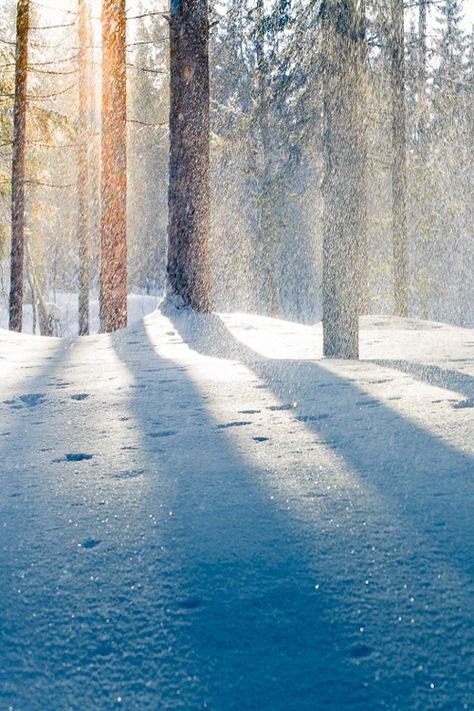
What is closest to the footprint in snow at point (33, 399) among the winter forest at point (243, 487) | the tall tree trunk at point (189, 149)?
the winter forest at point (243, 487)

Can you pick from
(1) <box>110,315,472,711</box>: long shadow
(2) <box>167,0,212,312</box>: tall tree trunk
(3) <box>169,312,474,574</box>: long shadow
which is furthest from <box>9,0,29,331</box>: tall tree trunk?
(1) <box>110,315,472,711</box>: long shadow

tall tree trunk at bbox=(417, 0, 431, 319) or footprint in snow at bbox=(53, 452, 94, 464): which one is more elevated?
tall tree trunk at bbox=(417, 0, 431, 319)

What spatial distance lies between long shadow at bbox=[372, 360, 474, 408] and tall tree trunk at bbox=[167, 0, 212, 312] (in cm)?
419

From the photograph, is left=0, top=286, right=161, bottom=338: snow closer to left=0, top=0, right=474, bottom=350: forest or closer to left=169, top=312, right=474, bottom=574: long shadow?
left=0, top=0, right=474, bottom=350: forest

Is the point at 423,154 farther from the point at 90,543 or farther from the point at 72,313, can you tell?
the point at 90,543

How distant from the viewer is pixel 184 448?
2.83 meters

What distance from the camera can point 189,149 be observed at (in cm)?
865

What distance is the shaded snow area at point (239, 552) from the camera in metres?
1.25

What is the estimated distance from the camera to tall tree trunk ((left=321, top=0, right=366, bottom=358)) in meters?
5.84

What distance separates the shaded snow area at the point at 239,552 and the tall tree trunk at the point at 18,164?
10.8 meters

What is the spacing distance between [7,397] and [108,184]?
8.14 meters

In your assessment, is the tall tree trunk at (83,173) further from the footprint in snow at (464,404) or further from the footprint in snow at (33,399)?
the footprint in snow at (464,404)

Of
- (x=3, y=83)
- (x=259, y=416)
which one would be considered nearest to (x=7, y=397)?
(x=259, y=416)

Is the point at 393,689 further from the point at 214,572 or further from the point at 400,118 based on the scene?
the point at 400,118
